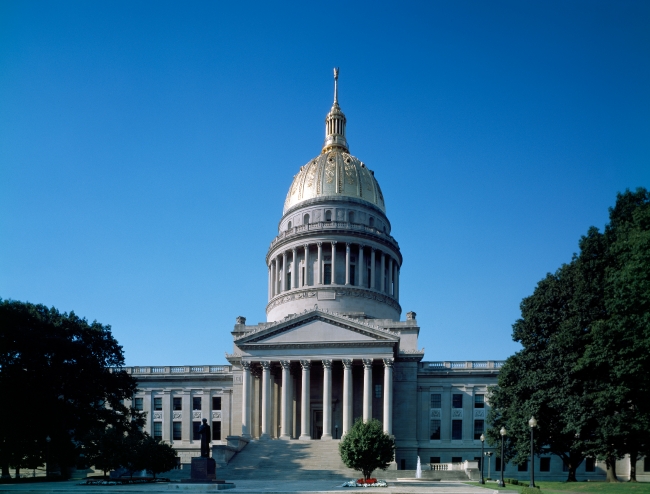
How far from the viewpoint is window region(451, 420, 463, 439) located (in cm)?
7781

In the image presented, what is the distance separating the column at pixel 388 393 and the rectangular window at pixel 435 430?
7946 mm

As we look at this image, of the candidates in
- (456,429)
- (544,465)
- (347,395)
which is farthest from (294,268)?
(544,465)

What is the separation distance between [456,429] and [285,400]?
19.3 m

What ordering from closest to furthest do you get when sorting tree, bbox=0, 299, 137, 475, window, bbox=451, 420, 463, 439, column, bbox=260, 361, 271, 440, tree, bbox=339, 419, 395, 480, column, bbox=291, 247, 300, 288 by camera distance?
1. tree, bbox=339, 419, 395, 480
2. tree, bbox=0, 299, 137, 475
3. column, bbox=260, 361, 271, 440
4. window, bbox=451, 420, 463, 439
5. column, bbox=291, 247, 300, 288

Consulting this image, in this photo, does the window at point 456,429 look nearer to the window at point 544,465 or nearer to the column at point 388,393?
the window at point 544,465

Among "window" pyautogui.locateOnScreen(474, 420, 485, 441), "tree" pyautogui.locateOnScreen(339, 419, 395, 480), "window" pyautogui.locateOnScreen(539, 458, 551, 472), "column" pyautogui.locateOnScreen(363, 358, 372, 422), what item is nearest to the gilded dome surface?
"column" pyautogui.locateOnScreen(363, 358, 372, 422)

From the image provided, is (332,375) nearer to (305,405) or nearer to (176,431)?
(305,405)

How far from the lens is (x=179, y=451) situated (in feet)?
265

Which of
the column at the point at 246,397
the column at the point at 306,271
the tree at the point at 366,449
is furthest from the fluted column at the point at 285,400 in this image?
the tree at the point at 366,449

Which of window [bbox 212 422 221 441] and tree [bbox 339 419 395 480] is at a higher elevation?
tree [bbox 339 419 395 480]

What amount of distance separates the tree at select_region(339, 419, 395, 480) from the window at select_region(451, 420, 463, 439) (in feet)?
86.1

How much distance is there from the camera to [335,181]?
9488 cm

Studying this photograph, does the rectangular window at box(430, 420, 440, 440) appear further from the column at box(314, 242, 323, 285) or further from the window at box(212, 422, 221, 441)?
the window at box(212, 422, 221, 441)

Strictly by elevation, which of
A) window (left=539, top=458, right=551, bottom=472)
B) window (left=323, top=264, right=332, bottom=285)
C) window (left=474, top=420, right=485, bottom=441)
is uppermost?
window (left=323, top=264, right=332, bottom=285)
